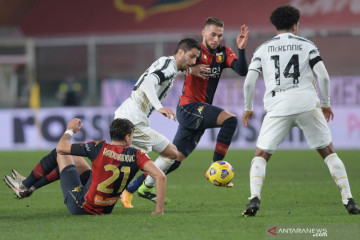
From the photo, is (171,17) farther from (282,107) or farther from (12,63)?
(282,107)

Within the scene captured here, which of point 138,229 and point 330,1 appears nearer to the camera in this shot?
point 138,229

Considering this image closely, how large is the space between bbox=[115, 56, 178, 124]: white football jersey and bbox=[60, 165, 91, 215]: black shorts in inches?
44.5

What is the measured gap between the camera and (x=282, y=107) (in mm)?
6730

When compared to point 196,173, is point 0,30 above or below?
above

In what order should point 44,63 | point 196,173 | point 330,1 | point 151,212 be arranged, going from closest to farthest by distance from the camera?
point 151,212 < point 196,173 < point 44,63 < point 330,1

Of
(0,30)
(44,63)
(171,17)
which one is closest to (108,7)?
(171,17)

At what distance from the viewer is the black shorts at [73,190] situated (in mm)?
7000

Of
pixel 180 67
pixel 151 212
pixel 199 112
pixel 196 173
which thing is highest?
pixel 180 67

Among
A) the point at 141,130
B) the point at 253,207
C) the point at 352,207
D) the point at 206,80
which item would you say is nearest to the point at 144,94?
the point at 141,130

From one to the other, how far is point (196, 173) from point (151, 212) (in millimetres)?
5629

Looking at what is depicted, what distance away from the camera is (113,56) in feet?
79.5

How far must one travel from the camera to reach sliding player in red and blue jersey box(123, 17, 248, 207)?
8.76 m

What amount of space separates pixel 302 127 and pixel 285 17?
1053mm

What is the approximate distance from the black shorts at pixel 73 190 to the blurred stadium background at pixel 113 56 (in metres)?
11.9
